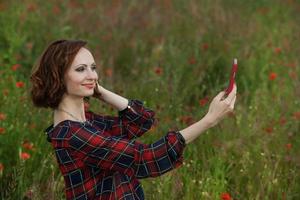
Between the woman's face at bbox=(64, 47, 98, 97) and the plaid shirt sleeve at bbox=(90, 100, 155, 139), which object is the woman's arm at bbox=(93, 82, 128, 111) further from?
the woman's face at bbox=(64, 47, 98, 97)

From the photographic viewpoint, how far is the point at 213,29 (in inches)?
221

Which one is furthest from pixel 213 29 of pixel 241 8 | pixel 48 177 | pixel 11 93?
pixel 48 177

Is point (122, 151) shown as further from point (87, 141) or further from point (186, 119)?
point (186, 119)

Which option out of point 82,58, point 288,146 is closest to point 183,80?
point 288,146

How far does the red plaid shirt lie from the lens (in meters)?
2.18

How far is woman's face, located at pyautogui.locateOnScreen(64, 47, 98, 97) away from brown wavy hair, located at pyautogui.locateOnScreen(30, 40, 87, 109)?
0.02 m

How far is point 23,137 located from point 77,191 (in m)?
1.28

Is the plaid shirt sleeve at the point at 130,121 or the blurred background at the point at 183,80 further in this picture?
the blurred background at the point at 183,80

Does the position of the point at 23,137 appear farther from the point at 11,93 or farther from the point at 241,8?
the point at 241,8

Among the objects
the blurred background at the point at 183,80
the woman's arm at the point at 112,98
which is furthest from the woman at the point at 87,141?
the blurred background at the point at 183,80

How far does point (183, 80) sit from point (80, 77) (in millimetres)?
2512

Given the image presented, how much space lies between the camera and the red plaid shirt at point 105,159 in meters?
2.18

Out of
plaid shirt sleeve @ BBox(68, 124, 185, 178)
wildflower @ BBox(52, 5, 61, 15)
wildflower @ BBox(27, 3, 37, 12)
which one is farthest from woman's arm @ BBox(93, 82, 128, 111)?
wildflower @ BBox(52, 5, 61, 15)

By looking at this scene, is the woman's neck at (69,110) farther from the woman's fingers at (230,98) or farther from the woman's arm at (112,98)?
the woman's fingers at (230,98)
